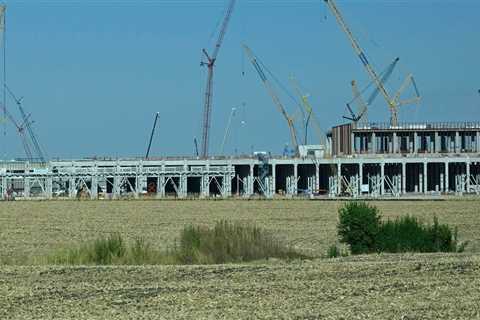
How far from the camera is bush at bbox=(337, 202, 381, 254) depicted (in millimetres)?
26172

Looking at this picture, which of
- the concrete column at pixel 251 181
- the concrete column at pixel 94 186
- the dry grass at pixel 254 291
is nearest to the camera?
the dry grass at pixel 254 291

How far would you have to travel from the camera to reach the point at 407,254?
24.0m

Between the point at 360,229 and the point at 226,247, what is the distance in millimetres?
3767

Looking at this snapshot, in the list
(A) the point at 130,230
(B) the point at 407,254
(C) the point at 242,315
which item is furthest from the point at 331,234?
(C) the point at 242,315

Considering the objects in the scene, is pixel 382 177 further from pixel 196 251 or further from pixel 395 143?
pixel 196 251

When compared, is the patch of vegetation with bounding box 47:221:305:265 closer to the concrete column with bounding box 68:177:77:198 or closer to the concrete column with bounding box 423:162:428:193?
the concrete column with bounding box 423:162:428:193

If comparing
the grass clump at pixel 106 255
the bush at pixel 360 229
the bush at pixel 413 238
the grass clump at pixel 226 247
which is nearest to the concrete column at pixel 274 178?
the bush at pixel 413 238

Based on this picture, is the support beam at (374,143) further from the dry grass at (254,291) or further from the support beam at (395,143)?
the dry grass at (254,291)

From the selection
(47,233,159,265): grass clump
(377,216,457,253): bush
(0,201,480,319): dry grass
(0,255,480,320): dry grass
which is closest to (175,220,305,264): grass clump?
(47,233,159,265): grass clump

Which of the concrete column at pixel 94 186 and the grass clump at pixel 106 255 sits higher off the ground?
the concrete column at pixel 94 186

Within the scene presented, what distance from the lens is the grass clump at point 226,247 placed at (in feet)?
79.1

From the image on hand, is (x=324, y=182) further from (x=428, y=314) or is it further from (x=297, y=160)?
(x=428, y=314)

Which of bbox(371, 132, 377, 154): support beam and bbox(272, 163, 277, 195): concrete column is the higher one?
bbox(371, 132, 377, 154): support beam

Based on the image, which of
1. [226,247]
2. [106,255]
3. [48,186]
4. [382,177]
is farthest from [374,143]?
[106,255]
